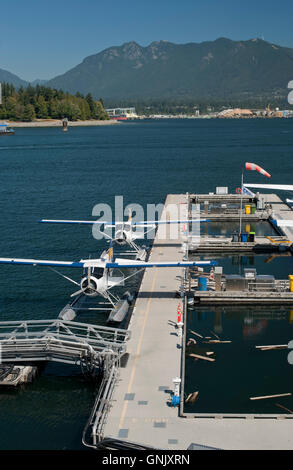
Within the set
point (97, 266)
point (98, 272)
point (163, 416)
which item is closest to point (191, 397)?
point (163, 416)

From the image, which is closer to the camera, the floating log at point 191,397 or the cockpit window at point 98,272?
the floating log at point 191,397

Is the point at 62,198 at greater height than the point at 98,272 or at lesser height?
lesser

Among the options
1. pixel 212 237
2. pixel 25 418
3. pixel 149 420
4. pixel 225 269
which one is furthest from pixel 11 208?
pixel 149 420

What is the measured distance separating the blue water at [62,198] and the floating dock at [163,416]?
2.62 metres

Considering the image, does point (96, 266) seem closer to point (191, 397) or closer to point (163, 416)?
point (191, 397)

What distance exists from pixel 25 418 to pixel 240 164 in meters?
97.3

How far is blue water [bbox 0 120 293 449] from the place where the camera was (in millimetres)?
22938

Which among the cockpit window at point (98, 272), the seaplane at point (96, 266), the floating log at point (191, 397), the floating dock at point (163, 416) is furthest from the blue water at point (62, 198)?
the floating log at point (191, 397)

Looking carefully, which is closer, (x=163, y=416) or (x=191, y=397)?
(x=163, y=416)

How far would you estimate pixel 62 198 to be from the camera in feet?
251

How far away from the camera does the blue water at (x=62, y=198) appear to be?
2294 centimetres

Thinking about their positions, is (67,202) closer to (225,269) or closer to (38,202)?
(38,202)

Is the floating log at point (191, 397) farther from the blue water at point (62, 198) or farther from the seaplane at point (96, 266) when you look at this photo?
the seaplane at point (96, 266)

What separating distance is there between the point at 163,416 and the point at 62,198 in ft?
197
